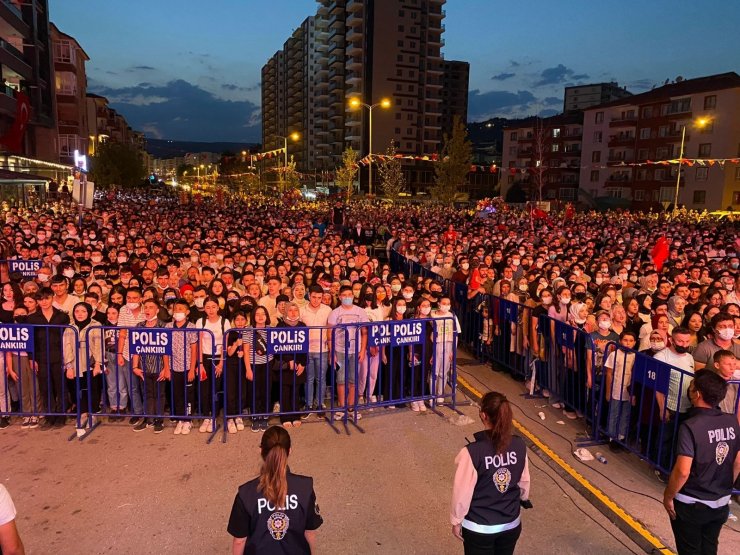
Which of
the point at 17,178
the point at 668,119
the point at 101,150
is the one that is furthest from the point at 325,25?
the point at 17,178

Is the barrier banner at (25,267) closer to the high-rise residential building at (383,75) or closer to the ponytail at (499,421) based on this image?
A: the ponytail at (499,421)

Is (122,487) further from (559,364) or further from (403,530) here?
(559,364)

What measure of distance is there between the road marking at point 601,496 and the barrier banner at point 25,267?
11.3 m

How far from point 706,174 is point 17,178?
57.2 meters

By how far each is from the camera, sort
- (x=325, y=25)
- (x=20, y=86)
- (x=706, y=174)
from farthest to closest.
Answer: (x=325, y=25)
(x=706, y=174)
(x=20, y=86)

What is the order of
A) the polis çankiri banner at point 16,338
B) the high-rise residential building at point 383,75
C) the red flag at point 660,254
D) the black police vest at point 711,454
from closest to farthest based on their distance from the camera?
the black police vest at point 711,454 < the polis çankiri banner at point 16,338 < the red flag at point 660,254 < the high-rise residential building at point 383,75

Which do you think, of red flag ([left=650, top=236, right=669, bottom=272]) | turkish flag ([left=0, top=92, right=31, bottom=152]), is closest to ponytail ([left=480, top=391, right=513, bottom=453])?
red flag ([left=650, top=236, right=669, bottom=272])

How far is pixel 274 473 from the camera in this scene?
3139 mm

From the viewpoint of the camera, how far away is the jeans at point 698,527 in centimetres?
399

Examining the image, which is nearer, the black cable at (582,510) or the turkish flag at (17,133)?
the black cable at (582,510)

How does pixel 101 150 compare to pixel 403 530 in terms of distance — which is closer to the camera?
pixel 403 530

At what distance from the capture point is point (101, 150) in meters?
67.2

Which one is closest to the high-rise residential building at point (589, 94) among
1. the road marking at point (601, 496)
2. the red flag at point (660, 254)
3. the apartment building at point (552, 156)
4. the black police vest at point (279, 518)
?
the apartment building at point (552, 156)

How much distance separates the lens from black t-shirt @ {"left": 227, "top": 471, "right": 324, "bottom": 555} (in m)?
3.20
